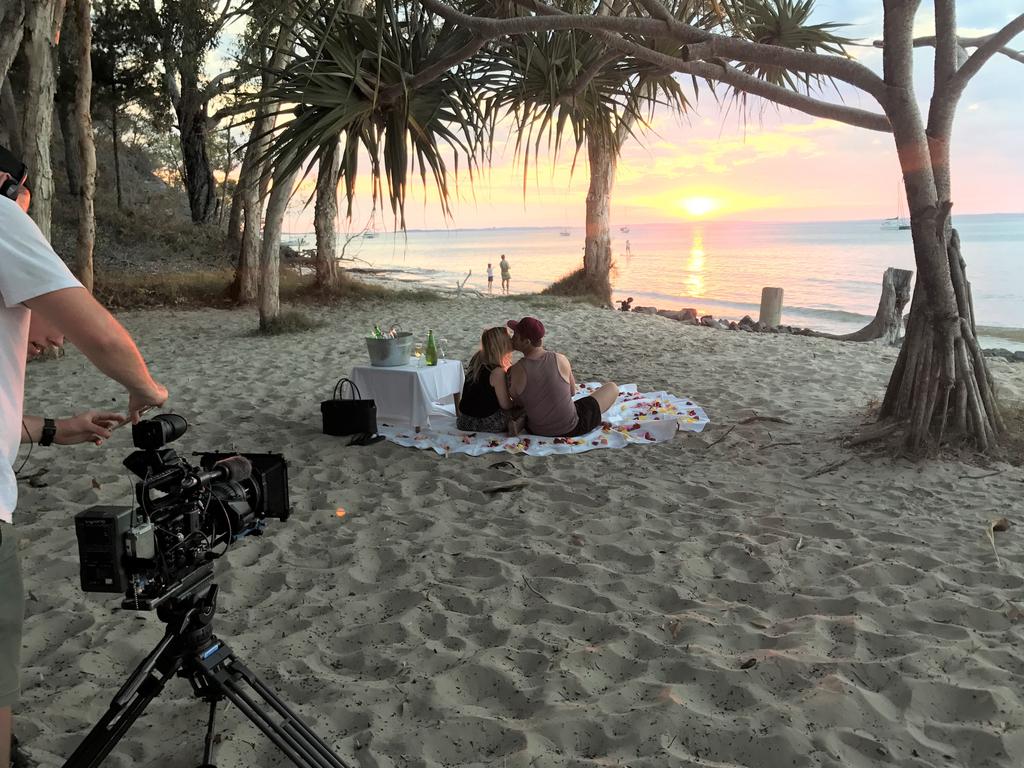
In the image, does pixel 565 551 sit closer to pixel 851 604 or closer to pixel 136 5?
pixel 851 604

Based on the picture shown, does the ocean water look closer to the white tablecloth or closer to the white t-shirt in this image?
the white tablecloth

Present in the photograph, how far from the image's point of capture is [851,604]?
2494mm

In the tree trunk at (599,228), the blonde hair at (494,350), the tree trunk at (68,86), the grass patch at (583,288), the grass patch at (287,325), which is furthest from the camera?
the tree trunk at (68,86)

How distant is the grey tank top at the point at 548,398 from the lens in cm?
462

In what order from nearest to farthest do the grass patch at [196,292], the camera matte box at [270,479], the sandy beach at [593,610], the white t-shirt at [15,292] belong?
the white t-shirt at [15,292], the camera matte box at [270,479], the sandy beach at [593,610], the grass patch at [196,292]

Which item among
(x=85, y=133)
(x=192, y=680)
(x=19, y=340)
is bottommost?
(x=192, y=680)

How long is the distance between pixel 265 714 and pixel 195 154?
2000 centimetres

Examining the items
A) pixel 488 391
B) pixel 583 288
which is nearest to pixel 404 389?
pixel 488 391

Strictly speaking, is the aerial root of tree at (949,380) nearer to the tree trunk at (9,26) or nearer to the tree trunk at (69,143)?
the tree trunk at (9,26)

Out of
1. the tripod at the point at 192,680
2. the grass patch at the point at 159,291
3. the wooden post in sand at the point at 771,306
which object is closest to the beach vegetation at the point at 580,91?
the tripod at the point at 192,680

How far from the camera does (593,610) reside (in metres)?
2.53

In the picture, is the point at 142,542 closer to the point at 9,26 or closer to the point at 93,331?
the point at 93,331

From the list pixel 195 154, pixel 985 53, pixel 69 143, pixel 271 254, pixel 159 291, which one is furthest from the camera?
pixel 69 143

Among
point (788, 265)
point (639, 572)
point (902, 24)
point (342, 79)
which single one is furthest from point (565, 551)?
point (788, 265)
